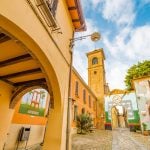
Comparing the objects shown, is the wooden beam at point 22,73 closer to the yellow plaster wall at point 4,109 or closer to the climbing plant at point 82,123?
the yellow plaster wall at point 4,109

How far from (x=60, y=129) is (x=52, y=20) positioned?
269cm

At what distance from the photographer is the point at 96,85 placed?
2355 centimetres

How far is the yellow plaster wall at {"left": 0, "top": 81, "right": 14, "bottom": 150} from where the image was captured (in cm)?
470

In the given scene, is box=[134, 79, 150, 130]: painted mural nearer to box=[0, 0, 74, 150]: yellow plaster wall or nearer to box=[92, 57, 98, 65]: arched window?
box=[92, 57, 98, 65]: arched window

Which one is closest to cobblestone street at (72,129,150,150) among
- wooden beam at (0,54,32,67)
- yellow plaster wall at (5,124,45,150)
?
yellow plaster wall at (5,124,45,150)

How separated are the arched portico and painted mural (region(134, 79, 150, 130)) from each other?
13.6 metres

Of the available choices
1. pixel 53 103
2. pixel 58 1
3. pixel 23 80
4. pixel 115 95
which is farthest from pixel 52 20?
pixel 115 95

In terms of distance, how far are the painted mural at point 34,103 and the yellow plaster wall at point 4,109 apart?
1847mm

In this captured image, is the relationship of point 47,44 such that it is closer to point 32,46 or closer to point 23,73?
point 32,46

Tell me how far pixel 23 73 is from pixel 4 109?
1792 mm

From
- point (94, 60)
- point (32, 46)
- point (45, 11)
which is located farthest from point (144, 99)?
point (32, 46)

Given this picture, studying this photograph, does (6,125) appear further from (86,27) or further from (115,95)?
(115,95)

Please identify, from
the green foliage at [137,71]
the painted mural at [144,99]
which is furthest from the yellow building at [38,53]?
the green foliage at [137,71]

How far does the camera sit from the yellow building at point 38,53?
2.18m
